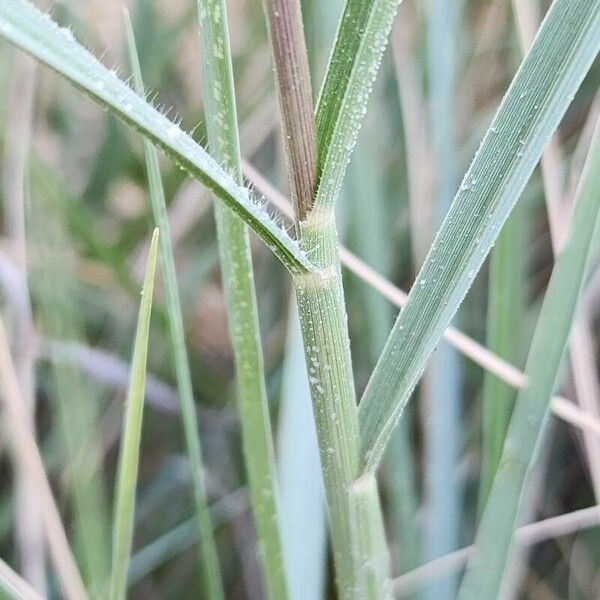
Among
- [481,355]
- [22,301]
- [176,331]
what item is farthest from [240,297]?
[22,301]

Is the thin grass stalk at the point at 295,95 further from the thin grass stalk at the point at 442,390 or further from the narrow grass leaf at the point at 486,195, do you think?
the thin grass stalk at the point at 442,390

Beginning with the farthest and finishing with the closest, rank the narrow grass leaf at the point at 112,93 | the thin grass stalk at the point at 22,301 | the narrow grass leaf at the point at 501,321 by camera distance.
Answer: the thin grass stalk at the point at 22,301 < the narrow grass leaf at the point at 501,321 < the narrow grass leaf at the point at 112,93

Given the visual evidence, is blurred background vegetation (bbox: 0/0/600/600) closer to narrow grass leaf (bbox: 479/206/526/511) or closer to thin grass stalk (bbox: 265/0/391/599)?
narrow grass leaf (bbox: 479/206/526/511)

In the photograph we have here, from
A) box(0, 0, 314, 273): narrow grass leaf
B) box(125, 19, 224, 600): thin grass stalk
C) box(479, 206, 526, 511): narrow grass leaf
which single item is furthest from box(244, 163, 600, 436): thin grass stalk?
box(0, 0, 314, 273): narrow grass leaf

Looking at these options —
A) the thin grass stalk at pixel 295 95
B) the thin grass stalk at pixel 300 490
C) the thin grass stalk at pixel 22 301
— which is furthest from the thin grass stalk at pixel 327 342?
the thin grass stalk at pixel 22 301

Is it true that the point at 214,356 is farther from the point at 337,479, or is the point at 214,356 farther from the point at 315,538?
the point at 337,479

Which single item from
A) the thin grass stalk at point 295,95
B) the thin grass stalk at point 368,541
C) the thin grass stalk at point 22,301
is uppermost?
the thin grass stalk at point 22,301

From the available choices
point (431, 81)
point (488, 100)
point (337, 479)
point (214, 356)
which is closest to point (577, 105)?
point (488, 100)
